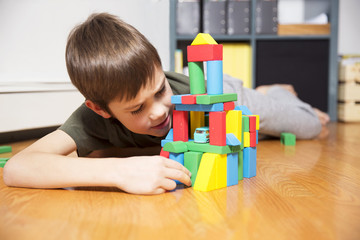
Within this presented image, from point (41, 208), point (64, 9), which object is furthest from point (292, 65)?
point (41, 208)

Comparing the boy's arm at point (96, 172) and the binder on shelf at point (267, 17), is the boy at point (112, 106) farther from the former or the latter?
the binder on shelf at point (267, 17)

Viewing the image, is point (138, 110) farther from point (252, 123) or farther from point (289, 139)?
point (289, 139)

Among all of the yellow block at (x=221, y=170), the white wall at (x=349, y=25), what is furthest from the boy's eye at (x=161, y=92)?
the white wall at (x=349, y=25)

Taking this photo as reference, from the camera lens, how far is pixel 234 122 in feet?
2.96

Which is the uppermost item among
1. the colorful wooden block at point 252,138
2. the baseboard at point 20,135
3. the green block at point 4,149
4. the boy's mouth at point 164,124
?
the boy's mouth at point 164,124

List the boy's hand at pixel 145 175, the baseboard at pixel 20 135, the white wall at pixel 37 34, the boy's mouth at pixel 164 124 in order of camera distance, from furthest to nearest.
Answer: the baseboard at pixel 20 135
the white wall at pixel 37 34
the boy's mouth at pixel 164 124
the boy's hand at pixel 145 175

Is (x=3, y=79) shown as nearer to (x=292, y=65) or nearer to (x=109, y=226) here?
(x=109, y=226)

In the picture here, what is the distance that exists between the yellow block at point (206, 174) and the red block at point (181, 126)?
7 cm

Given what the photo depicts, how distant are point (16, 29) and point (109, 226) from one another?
53.8 inches

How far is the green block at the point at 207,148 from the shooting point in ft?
2.77

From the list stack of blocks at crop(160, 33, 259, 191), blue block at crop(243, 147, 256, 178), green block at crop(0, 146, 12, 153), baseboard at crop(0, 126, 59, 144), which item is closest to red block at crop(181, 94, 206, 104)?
stack of blocks at crop(160, 33, 259, 191)

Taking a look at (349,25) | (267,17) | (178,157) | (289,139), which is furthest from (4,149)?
(349,25)

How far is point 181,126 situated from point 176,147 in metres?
0.06

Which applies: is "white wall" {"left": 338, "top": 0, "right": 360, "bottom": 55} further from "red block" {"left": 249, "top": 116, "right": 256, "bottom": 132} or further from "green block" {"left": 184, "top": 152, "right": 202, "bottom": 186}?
"green block" {"left": 184, "top": 152, "right": 202, "bottom": 186}
